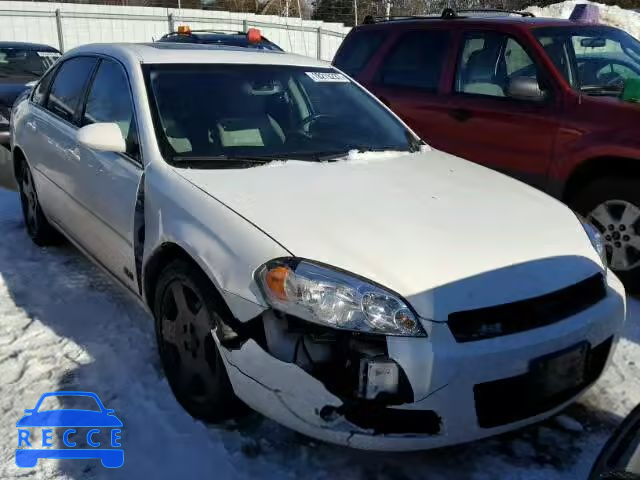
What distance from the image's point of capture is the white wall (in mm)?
19859

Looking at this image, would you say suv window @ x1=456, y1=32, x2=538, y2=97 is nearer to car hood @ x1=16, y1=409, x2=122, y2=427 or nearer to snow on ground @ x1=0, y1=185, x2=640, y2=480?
snow on ground @ x1=0, y1=185, x2=640, y2=480

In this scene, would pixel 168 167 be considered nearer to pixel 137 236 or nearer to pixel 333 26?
pixel 137 236

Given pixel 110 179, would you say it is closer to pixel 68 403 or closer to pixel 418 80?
pixel 68 403

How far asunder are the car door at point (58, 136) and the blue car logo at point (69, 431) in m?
1.30

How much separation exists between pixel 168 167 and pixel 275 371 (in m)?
1.15

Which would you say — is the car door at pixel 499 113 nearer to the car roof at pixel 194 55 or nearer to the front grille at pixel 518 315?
the car roof at pixel 194 55

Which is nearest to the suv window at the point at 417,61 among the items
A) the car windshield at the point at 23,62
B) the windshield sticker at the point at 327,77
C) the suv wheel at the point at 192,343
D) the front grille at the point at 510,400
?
the windshield sticker at the point at 327,77

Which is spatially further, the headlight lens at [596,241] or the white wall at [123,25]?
the white wall at [123,25]

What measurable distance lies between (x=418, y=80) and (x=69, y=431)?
3.89 m

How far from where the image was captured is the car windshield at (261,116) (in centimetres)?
306

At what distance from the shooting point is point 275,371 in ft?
7.16

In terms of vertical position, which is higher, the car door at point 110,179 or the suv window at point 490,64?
the suv window at point 490,64

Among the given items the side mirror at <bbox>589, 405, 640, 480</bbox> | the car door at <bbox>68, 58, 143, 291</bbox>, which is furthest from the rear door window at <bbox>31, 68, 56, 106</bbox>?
the side mirror at <bbox>589, 405, 640, 480</bbox>

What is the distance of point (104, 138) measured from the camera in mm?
2996
